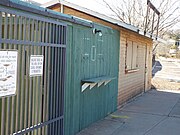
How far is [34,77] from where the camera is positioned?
4.73 m

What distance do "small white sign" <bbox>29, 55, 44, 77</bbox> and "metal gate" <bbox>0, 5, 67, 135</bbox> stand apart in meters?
0.05

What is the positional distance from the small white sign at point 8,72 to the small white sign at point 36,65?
40 cm

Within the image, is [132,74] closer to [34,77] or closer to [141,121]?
[141,121]

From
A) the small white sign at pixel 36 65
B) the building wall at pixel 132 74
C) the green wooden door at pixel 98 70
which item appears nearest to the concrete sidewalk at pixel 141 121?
the green wooden door at pixel 98 70

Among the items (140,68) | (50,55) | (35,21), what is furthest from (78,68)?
(140,68)

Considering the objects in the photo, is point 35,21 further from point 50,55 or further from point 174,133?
point 174,133

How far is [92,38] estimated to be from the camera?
24.9ft

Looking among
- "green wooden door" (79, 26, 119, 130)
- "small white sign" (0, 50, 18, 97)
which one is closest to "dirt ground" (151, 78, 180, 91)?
"green wooden door" (79, 26, 119, 130)

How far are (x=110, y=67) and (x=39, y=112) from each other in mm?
4523

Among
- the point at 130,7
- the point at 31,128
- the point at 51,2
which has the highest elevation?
the point at 130,7

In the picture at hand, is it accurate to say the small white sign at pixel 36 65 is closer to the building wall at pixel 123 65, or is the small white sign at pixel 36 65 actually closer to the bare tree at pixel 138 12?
the building wall at pixel 123 65

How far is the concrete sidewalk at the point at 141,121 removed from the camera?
23.8ft

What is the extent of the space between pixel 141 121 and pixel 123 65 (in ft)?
9.07

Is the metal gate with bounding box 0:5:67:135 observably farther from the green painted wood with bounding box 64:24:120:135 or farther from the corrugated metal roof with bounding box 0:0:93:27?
the green painted wood with bounding box 64:24:120:135
